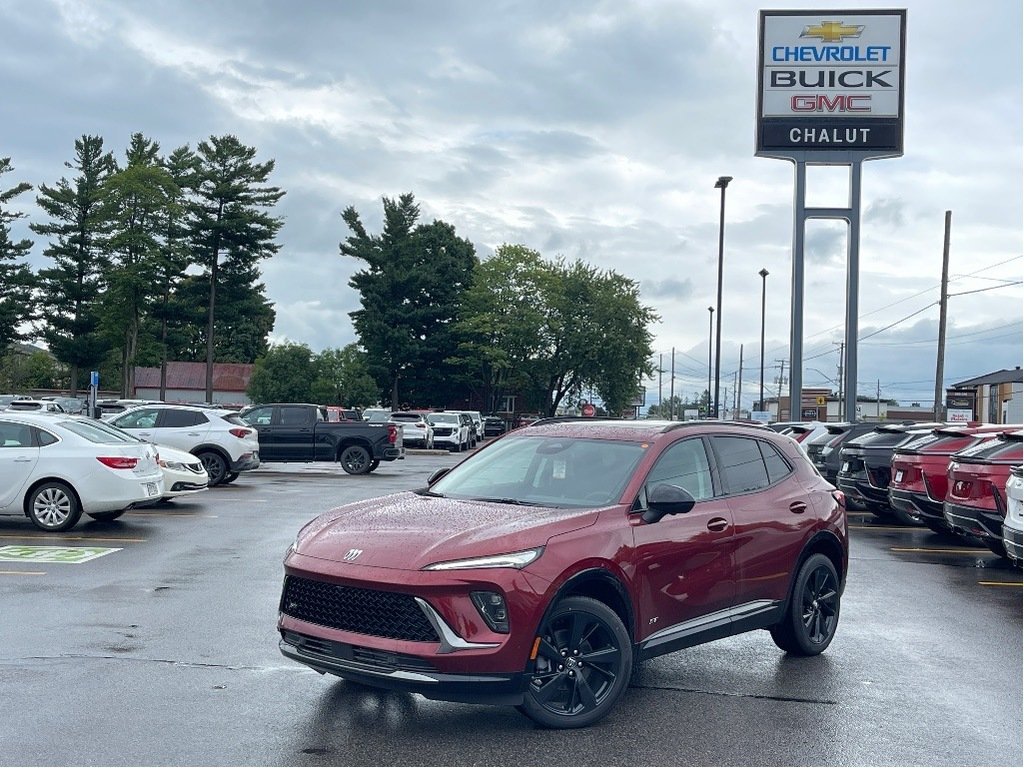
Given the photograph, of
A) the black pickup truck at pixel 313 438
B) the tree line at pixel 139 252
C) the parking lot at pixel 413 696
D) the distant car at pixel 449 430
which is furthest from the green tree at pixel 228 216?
the parking lot at pixel 413 696

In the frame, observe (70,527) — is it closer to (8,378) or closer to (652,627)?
(652,627)

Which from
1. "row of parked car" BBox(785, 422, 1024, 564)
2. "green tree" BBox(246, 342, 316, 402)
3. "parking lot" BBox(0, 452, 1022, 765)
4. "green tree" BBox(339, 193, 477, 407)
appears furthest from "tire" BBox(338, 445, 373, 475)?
"green tree" BBox(339, 193, 477, 407)

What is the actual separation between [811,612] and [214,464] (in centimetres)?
1628

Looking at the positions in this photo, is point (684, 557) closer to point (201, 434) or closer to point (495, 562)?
point (495, 562)

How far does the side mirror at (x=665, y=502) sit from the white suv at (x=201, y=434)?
16.8m

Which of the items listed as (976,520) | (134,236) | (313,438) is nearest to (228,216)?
(134,236)

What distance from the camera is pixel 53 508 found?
13781 millimetres

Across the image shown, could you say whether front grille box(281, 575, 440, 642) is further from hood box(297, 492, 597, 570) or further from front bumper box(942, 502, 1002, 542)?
front bumper box(942, 502, 1002, 542)

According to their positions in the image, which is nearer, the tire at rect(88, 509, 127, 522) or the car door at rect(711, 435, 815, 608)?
the car door at rect(711, 435, 815, 608)

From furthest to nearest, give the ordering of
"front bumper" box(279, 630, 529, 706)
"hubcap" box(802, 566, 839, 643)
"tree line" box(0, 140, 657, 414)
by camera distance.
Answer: "tree line" box(0, 140, 657, 414) < "hubcap" box(802, 566, 839, 643) < "front bumper" box(279, 630, 529, 706)

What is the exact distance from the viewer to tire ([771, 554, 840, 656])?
7730mm

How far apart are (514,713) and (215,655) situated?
2328mm

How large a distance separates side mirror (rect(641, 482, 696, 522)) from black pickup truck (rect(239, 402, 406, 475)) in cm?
2093

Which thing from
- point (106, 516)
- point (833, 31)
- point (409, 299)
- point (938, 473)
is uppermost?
point (833, 31)
